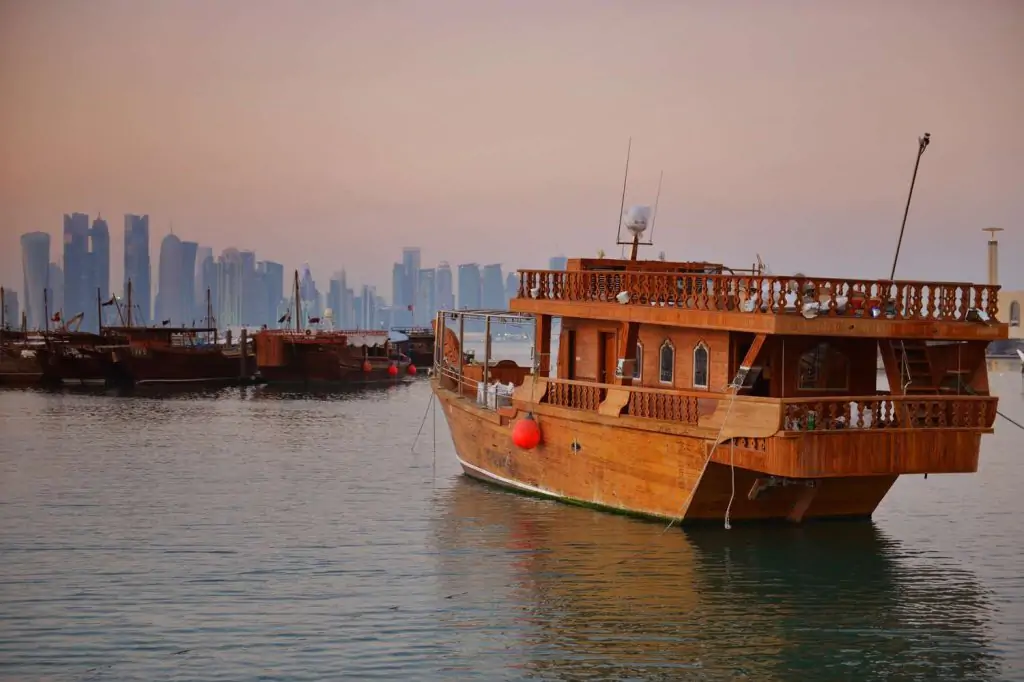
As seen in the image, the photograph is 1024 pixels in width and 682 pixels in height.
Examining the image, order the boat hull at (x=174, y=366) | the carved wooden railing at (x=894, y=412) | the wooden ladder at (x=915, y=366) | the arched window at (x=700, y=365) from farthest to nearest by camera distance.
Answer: the boat hull at (x=174, y=366) < the arched window at (x=700, y=365) < the wooden ladder at (x=915, y=366) < the carved wooden railing at (x=894, y=412)

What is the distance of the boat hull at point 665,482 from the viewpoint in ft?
67.2

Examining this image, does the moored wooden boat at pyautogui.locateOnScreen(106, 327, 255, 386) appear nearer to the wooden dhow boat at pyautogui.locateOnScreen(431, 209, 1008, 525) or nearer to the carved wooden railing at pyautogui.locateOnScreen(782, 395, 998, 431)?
the wooden dhow boat at pyautogui.locateOnScreen(431, 209, 1008, 525)

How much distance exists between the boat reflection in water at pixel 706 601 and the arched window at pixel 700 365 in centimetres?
238

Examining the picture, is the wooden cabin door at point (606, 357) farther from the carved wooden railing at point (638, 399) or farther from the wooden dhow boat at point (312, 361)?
the wooden dhow boat at point (312, 361)

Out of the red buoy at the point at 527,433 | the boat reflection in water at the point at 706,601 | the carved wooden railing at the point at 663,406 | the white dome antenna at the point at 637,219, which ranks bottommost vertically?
the boat reflection in water at the point at 706,601

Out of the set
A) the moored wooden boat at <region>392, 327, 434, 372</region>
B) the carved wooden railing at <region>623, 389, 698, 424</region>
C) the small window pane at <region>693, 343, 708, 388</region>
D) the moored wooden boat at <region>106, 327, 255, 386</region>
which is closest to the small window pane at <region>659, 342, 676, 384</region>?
Answer: the small window pane at <region>693, 343, 708, 388</region>

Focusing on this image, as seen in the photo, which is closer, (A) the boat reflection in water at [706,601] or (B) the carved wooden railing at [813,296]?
(A) the boat reflection in water at [706,601]

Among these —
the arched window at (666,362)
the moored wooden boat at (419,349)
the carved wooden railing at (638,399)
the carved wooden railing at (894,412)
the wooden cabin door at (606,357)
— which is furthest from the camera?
the moored wooden boat at (419,349)

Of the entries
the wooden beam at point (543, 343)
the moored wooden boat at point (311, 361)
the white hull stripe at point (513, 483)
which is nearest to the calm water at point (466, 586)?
the white hull stripe at point (513, 483)

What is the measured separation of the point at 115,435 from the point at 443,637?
26.9m

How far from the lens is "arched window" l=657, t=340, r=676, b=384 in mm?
21969

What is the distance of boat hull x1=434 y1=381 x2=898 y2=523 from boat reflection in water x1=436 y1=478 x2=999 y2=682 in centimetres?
34

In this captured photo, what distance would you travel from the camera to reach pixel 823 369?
21078 millimetres

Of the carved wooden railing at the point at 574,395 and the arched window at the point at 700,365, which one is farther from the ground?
the arched window at the point at 700,365
